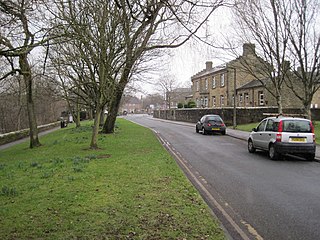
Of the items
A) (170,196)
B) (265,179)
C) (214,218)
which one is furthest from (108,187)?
(265,179)

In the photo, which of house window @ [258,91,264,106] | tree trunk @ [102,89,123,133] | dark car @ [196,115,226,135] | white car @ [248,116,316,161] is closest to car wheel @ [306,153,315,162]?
white car @ [248,116,316,161]

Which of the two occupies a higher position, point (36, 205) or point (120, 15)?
point (120, 15)

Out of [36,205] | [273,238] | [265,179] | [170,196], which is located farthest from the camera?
[265,179]

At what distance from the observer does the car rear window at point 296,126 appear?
1267cm

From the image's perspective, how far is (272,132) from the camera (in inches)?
519

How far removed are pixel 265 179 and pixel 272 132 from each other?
4.59 m

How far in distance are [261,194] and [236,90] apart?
44.1m

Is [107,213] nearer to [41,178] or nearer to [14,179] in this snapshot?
[41,178]

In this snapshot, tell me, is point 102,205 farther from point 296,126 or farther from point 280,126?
point 296,126

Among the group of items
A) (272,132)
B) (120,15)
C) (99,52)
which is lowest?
(272,132)

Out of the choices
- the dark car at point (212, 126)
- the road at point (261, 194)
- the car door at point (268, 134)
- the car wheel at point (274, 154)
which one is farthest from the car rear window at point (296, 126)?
the dark car at point (212, 126)

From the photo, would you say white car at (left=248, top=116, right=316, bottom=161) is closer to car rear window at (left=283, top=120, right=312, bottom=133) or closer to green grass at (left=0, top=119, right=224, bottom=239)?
car rear window at (left=283, top=120, right=312, bottom=133)

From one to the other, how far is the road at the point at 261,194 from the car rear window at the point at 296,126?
49.3 inches

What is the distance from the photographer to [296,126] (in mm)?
12742
